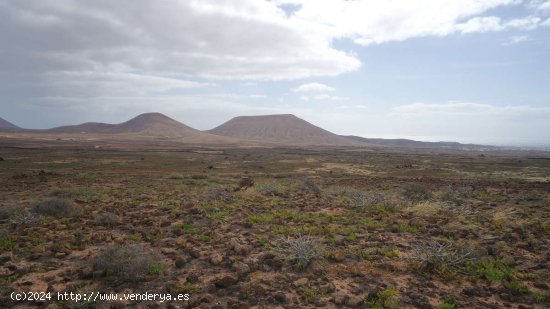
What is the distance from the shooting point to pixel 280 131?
569 feet

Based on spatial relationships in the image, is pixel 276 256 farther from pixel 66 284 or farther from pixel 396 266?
pixel 66 284

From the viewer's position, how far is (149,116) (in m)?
177

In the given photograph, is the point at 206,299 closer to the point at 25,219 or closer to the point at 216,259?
the point at 216,259

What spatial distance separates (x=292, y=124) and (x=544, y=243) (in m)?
174

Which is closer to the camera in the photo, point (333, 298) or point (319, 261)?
point (333, 298)

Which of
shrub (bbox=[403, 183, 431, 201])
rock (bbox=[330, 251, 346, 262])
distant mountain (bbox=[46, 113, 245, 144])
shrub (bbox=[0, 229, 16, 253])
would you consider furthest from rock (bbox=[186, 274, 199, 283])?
distant mountain (bbox=[46, 113, 245, 144])

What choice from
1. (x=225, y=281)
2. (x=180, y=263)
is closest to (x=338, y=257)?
(x=225, y=281)

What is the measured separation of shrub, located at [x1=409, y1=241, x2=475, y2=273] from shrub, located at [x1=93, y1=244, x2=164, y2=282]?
5.03 meters

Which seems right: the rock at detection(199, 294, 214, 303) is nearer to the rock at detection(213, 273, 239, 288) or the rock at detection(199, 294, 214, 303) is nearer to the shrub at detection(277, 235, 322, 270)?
the rock at detection(213, 273, 239, 288)

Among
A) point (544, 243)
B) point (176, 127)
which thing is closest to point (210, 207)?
point (544, 243)

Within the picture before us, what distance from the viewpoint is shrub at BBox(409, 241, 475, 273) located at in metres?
6.55

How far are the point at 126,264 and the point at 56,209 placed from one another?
5.94 meters

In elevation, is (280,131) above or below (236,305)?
above

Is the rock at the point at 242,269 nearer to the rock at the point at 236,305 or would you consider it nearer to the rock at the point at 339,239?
the rock at the point at 236,305
